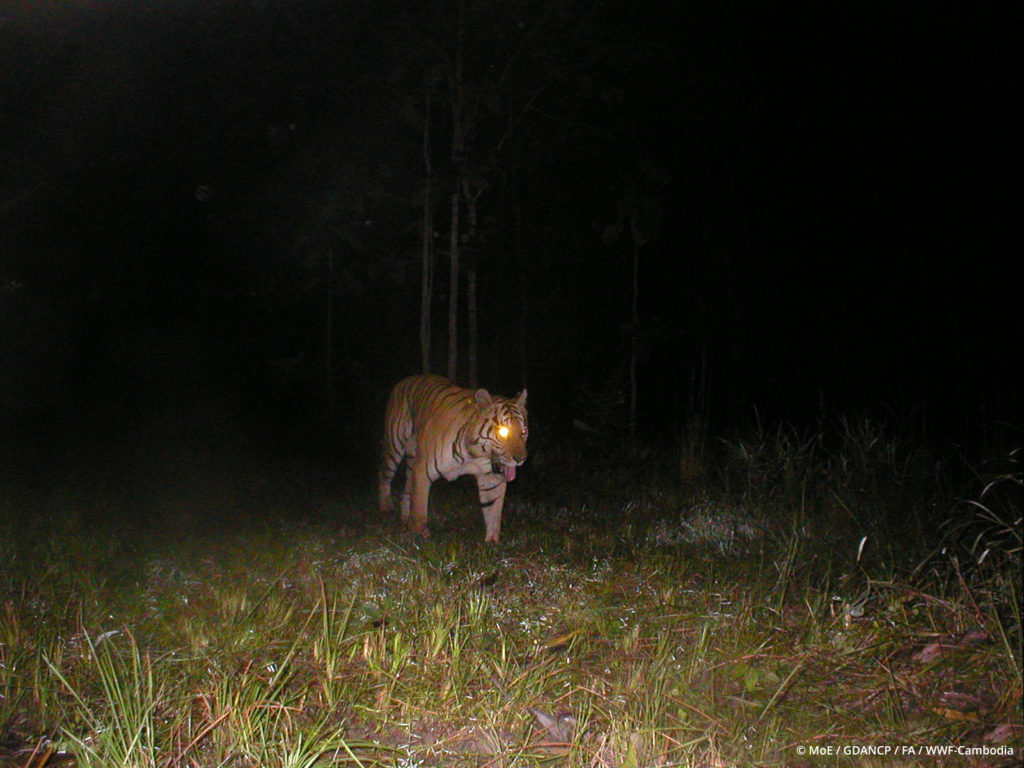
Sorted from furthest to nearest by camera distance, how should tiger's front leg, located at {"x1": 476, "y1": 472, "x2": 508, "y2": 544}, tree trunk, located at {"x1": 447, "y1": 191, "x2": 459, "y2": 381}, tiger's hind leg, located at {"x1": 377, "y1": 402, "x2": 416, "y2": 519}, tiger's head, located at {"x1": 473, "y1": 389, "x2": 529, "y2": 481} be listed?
tree trunk, located at {"x1": 447, "y1": 191, "x2": 459, "y2": 381}
tiger's hind leg, located at {"x1": 377, "y1": 402, "x2": 416, "y2": 519}
tiger's front leg, located at {"x1": 476, "y1": 472, "x2": 508, "y2": 544}
tiger's head, located at {"x1": 473, "y1": 389, "x2": 529, "y2": 481}

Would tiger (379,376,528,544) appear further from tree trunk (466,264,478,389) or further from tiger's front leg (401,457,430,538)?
tree trunk (466,264,478,389)

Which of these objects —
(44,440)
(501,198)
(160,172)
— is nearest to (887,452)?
(501,198)

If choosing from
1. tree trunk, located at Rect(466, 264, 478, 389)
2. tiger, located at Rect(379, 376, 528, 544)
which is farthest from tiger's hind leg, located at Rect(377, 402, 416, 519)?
tree trunk, located at Rect(466, 264, 478, 389)

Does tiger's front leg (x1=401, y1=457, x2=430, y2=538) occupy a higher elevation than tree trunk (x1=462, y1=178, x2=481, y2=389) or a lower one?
lower

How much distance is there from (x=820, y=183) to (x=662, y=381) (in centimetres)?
548

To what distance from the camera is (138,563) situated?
5.07 meters

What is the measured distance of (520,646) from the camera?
12.5ft

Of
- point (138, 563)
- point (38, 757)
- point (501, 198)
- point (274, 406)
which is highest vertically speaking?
point (501, 198)

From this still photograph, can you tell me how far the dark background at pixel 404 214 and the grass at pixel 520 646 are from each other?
3173 mm

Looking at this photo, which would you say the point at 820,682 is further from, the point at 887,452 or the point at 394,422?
the point at 394,422

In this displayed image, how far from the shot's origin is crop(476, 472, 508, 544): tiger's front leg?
623cm

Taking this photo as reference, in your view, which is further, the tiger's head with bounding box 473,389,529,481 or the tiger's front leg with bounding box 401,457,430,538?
the tiger's front leg with bounding box 401,457,430,538

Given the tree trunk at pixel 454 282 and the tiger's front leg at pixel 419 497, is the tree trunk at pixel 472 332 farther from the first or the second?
the tiger's front leg at pixel 419 497

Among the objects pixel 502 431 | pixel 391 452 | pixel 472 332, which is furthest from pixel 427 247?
pixel 502 431
